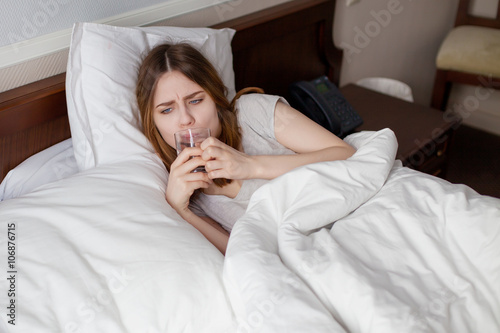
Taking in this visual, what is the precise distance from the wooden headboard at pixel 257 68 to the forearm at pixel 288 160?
1.75 feet

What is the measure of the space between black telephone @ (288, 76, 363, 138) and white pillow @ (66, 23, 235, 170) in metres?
0.68

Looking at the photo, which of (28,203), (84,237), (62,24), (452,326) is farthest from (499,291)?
(62,24)

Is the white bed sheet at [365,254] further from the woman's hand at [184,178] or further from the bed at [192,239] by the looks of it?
the woman's hand at [184,178]

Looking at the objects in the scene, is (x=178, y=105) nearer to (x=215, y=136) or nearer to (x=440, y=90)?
(x=215, y=136)

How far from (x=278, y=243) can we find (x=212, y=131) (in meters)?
0.42

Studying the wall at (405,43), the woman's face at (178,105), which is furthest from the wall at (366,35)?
the woman's face at (178,105)

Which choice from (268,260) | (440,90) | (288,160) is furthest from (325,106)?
(440,90)

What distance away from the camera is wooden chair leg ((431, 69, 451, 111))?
8.79 ft

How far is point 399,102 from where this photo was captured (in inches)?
76.1

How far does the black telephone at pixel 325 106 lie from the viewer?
64.5 inches

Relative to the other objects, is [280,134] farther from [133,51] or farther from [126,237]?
[126,237]

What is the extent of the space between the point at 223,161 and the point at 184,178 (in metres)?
0.10

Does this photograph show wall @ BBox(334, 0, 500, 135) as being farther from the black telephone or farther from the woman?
the woman

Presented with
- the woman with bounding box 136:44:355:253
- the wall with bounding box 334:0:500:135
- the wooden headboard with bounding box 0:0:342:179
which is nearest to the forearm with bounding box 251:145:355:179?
the woman with bounding box 136:44:355:253
